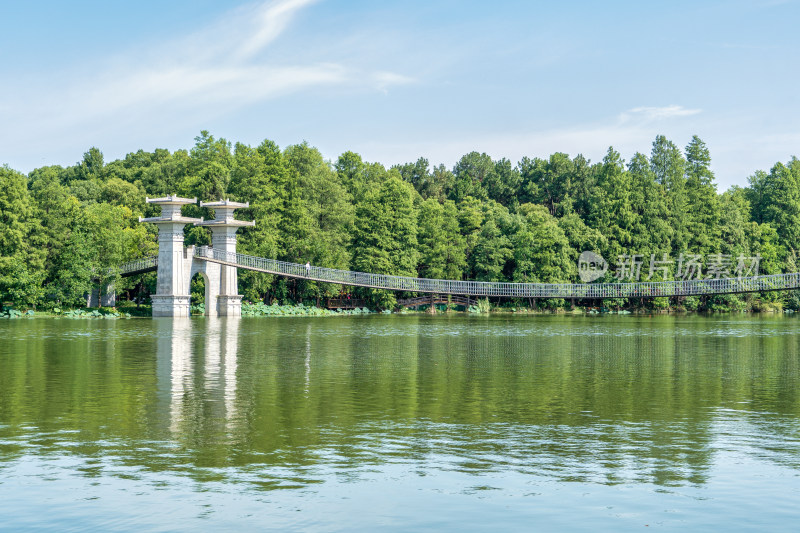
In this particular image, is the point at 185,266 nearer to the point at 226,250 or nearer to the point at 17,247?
the point at 226,250

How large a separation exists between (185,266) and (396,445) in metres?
49.7

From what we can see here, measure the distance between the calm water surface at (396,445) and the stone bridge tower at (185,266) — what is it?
34497 millimetres

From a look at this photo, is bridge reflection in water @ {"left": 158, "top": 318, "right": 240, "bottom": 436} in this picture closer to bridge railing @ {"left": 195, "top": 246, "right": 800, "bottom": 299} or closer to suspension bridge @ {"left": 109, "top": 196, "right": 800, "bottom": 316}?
suspension bridge @ {"left": 109, "top": 196, "right": 800, "bottom": 316}

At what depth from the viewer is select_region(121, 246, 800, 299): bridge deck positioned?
199 feet

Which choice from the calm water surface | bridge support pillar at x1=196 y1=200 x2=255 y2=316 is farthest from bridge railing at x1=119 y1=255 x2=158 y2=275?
the calm water surface

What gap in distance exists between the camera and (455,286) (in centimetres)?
6938

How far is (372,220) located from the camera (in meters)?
78.9

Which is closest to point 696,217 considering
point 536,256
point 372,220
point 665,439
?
point 536,256

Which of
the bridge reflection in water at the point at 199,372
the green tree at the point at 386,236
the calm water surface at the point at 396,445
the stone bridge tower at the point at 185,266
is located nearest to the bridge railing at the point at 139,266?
the stone bridge tower at the point at 185,266

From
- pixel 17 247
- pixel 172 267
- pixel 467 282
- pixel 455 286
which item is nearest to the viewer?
pixel 172 267

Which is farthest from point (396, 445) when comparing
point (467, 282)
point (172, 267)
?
point (467, 282)

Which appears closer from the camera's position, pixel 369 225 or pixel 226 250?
pixel 226 250

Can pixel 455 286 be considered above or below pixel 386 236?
below

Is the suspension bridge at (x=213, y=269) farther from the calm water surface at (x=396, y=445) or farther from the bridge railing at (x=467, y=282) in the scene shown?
the calm water surface at (x=396, y=445)
